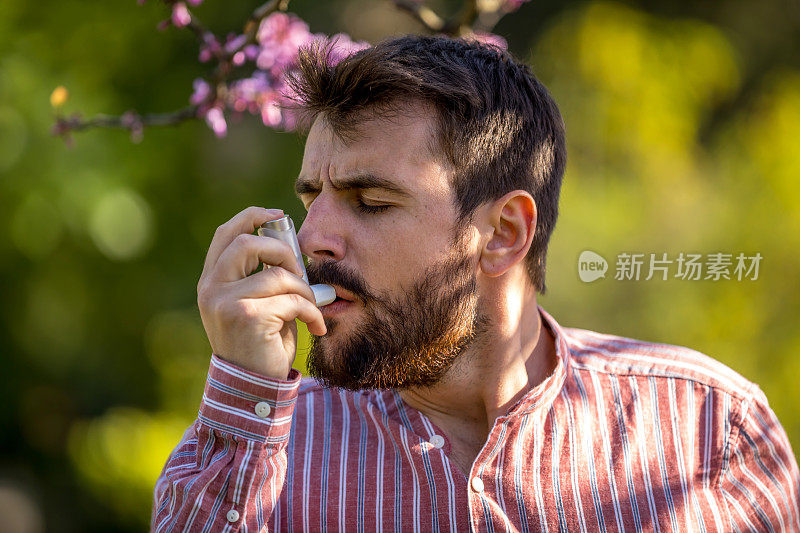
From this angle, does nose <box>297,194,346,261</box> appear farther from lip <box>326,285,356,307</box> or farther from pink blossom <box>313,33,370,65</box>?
pink blossom <box>313,33,370,65</box>

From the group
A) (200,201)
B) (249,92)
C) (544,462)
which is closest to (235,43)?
(249,92)

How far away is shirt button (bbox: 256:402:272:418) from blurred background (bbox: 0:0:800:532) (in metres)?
2.32

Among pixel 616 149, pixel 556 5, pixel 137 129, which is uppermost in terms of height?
pixel 556 5

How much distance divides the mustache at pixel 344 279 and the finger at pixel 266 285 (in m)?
0.19

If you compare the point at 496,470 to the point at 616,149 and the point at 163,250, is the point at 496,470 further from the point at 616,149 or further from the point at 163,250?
the point at 163,250

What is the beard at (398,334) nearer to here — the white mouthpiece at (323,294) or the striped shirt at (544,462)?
the white mouthpiece at (323,294)

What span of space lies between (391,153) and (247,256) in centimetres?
46

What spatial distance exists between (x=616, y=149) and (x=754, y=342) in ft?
4.34

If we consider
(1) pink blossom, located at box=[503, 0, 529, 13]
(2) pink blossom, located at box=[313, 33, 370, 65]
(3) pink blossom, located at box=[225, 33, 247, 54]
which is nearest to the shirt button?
(2) pink blossom, located at box=[313, 33, 370, 65]

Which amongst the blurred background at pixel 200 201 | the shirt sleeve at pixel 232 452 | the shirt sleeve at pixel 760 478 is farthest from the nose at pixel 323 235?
the blurred background at pixel 200 201

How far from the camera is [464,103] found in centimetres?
194

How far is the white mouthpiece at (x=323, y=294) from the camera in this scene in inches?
67.8

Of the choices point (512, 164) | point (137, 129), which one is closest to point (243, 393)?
point (512, 164)

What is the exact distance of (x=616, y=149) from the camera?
178 inches
